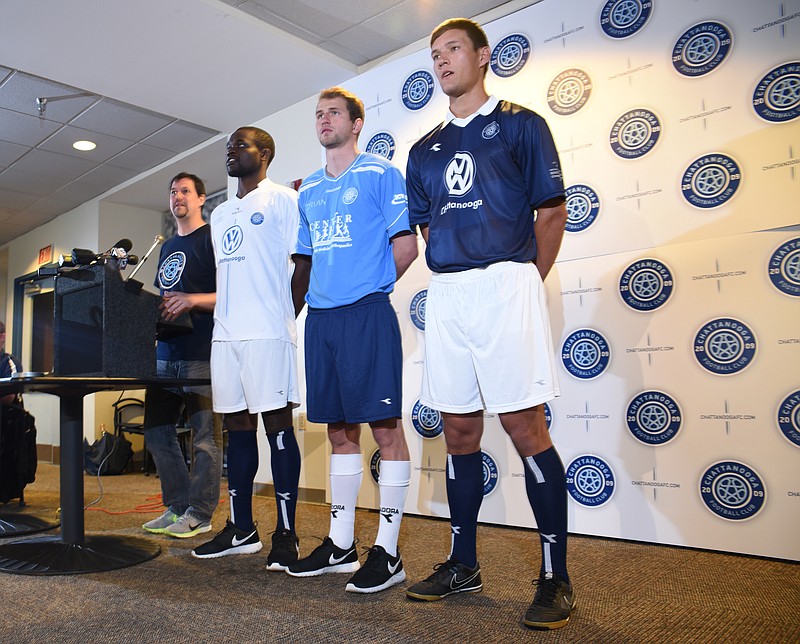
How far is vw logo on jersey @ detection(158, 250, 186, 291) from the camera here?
9.50ft

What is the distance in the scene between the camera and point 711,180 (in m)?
2.56

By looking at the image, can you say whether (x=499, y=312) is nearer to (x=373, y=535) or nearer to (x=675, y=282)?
(x=675, y=282)

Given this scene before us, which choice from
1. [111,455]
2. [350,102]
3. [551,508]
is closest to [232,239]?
[350,102]

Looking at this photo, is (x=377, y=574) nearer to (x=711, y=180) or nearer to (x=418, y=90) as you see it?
(x=711, y=180)

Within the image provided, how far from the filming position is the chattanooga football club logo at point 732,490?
7.80 feet

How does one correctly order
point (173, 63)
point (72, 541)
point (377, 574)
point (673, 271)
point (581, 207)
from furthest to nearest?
1. point (173, 63)
2. point (581, 207)
3. point (673, 271)
4. point (72, 541)
5. point (377, 574)

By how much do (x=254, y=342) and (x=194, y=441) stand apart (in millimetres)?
900

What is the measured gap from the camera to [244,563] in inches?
88.7

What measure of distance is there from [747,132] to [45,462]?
7.73 meters

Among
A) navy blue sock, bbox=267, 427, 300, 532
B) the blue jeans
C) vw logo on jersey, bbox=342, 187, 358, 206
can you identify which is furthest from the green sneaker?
vw logo on jersey, bbox=342, 187, 358, 206

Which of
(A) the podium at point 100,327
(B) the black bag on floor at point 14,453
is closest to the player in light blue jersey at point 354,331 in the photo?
(A) the podium at point 100,327

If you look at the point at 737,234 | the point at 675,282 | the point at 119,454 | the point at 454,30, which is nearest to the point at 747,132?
the point at 737,234

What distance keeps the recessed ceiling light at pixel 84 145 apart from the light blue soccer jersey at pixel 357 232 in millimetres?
4224

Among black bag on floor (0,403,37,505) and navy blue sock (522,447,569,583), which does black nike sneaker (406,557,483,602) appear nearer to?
navy blue sock (522,447,569,583)
